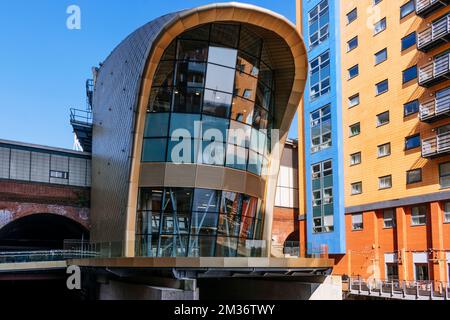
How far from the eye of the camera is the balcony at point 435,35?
Result: 26.2 metres

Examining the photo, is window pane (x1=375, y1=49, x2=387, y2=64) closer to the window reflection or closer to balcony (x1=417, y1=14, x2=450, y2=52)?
balcony (x1=417, y1=14, x2=450, y2=52)

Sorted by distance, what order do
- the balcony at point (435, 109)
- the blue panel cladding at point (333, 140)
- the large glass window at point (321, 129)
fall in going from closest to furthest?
the balcony at point (435, 109) < the blue panel cladding at point (333, 140) < the large glass window at point (321, 129)

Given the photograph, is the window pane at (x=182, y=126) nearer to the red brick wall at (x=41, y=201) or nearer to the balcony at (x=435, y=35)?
the red brick wall at (x=41, y=201)

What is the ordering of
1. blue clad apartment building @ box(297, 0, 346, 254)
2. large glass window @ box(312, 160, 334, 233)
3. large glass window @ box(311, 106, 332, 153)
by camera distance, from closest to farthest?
blue clad apartment building @ box(297, 0, 346, 254) < large glass window @ box(312, 160, 334, 233) < large glass window @ box(311, 106, 332, 153)

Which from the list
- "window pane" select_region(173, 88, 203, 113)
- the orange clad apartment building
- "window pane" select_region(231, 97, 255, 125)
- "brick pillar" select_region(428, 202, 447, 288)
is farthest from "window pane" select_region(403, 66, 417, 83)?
"window pane" select_region(173, 88, 203, 113)

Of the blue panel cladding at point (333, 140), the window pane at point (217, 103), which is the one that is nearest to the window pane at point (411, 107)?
the blue panel cladding at point (333, 140)

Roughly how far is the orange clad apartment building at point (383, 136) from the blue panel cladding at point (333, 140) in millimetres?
85

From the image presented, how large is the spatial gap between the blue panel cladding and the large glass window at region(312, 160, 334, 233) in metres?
0.39

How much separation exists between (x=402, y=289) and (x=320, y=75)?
1931cm

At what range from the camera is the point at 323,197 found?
3625cm

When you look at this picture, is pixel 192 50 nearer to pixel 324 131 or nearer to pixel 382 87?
pixel 382 87

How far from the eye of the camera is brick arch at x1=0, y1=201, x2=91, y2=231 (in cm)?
2748

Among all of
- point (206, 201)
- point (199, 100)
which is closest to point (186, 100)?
point (199, 100)
